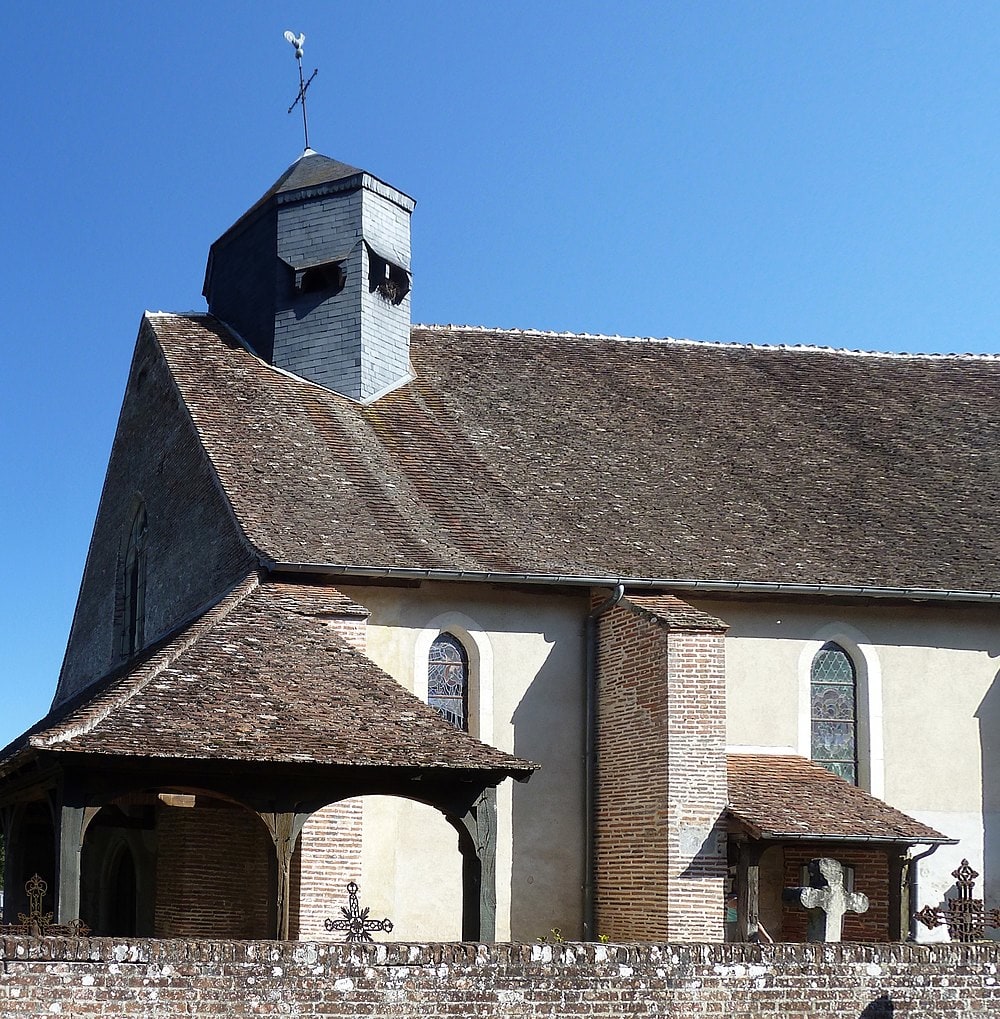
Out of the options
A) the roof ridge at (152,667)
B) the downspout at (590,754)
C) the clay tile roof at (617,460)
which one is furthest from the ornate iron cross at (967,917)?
the roof ridge at (152,667)

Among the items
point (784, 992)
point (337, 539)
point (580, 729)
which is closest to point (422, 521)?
point (337, 539)

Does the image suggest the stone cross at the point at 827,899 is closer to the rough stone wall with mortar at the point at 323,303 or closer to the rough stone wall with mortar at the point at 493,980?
the rough stone wall with mortar at the point at 493,980

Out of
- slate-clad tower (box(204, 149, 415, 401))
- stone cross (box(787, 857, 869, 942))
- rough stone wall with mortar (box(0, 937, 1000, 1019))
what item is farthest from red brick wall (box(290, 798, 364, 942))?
slate-clad tower (box(204, 149, 415, 401))

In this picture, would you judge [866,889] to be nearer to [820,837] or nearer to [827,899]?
[820,837]

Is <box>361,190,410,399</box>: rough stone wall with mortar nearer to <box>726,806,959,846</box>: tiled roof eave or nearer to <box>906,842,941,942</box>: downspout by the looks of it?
<box>726,806,959,846</box>: tiled roof eave

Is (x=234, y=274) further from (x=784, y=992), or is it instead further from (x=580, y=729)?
(x=784, y=992)

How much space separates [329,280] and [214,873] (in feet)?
29.7

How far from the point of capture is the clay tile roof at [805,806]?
16.2 m

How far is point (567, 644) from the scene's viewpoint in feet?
60.2

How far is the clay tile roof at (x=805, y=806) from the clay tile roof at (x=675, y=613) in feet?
5.82

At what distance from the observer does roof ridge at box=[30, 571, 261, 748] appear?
1330 centimetres

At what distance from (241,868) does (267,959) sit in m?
7.77

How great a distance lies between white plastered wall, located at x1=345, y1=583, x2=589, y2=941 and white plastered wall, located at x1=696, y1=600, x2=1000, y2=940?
1897mm

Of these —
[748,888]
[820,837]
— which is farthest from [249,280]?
[820,837]
